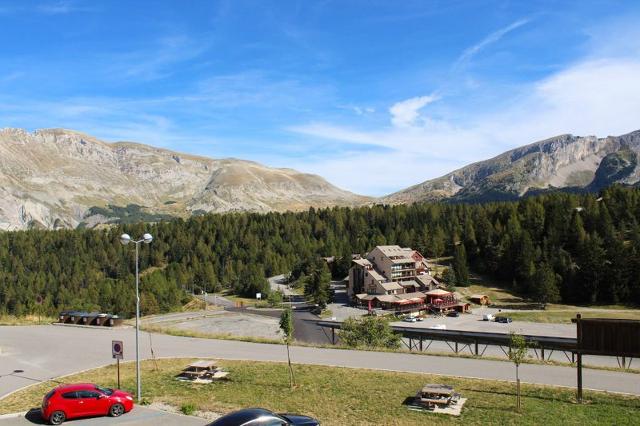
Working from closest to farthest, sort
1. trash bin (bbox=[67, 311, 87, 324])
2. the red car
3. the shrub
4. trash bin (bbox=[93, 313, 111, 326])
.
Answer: the red car
the shrub
trash bin (bbox=[93, 313, 111, 326])
trash bin (bbox=[67, 311, 87, 324])

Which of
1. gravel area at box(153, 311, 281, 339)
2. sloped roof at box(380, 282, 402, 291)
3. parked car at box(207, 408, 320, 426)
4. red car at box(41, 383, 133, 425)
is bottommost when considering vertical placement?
gravel area at box(153, 311, 281, 339)

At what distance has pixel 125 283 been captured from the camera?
142 metres

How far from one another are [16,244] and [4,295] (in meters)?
44.8

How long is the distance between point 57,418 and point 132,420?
3.03 m

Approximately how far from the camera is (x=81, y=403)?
2069 centimetres

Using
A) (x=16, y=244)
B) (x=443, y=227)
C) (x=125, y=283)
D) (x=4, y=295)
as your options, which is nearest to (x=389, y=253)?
(x=443, y=227)

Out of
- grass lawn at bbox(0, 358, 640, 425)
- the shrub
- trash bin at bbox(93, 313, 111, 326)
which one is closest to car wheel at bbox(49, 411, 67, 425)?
grass lawn at bbox(0, 358, 640, 425)

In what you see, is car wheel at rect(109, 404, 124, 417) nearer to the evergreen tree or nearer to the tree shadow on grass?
the tree shadow on grass

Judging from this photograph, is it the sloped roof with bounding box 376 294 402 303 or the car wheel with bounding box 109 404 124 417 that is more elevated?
the car wheel with bounding box 109 404 124 417

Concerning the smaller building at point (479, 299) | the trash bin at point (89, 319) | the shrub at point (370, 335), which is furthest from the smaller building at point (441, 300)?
the trash bin at point (89, 319)

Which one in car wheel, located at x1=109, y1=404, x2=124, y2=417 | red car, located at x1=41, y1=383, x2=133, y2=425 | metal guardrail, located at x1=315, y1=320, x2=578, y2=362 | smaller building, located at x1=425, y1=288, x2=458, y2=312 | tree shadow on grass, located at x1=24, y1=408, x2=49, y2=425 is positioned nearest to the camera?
red car, located at x1=41, y1=383, x2=133, y2=425

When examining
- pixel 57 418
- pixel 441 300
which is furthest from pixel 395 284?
pixel 57 418

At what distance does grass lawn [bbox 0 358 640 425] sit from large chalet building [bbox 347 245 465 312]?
7434 cm

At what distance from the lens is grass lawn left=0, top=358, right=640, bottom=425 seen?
2042 centimetres
